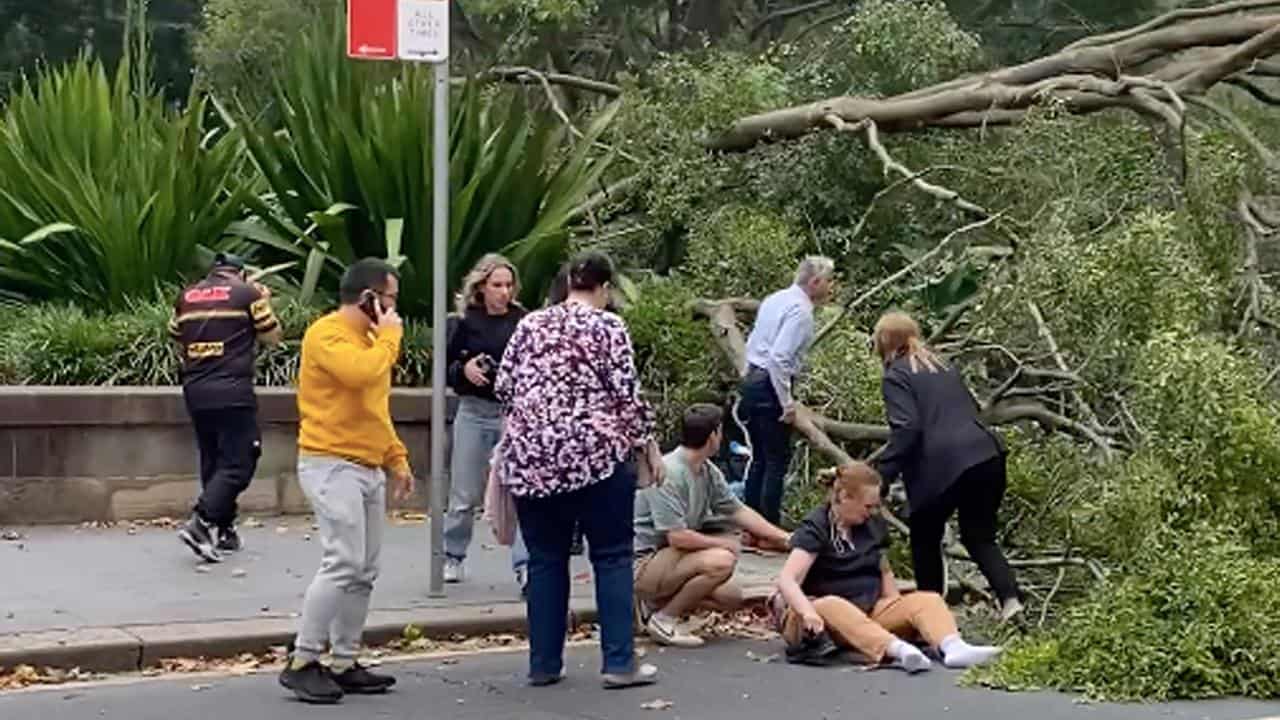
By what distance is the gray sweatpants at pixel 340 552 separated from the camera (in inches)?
316

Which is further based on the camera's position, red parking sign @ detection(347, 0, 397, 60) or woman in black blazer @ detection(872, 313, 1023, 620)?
red parking sign @ detection(347, 0, 397, 60)

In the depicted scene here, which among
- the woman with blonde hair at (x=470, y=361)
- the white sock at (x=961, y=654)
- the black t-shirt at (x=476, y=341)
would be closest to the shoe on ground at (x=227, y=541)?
the woman with blonde hair at (x=470, y=361)

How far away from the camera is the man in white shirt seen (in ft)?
39.1

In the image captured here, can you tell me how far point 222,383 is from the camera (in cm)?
A: 1102

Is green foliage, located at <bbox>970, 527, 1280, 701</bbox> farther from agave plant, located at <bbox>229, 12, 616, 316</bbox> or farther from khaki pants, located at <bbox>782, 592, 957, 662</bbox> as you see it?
agave plant, located at <bbox>229, 12, 616, 316</bbox>

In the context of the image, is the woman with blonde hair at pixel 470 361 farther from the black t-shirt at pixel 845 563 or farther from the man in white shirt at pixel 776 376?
the man in white shirt at pixel 776 376

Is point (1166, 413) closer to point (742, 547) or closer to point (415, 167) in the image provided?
point (742, 547)

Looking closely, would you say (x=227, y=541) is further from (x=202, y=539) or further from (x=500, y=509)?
(x=500, y=509)

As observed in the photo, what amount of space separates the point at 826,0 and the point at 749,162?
12941mm

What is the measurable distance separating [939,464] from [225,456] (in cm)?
369

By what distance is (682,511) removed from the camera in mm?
9555

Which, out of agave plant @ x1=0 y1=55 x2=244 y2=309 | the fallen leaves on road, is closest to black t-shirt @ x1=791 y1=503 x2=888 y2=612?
the fallen leaves on road

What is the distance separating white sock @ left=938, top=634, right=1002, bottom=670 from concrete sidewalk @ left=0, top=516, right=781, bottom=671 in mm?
1383

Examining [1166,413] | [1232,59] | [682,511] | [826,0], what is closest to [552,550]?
[682,511]
